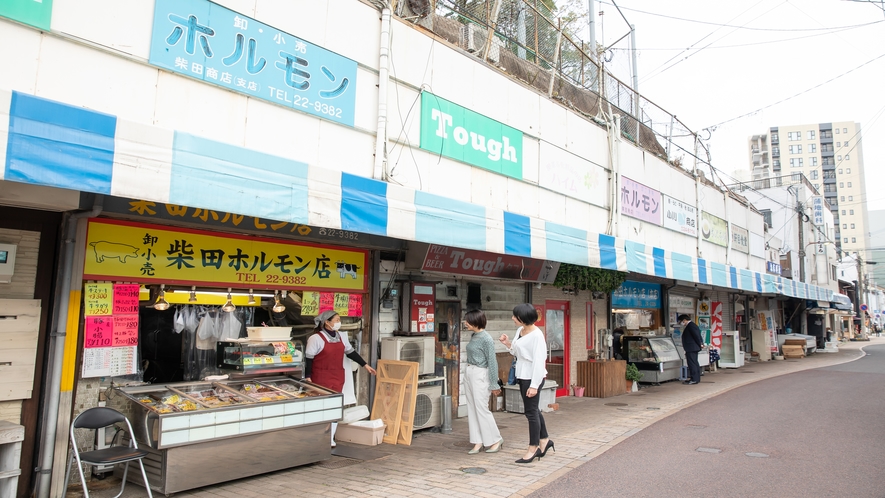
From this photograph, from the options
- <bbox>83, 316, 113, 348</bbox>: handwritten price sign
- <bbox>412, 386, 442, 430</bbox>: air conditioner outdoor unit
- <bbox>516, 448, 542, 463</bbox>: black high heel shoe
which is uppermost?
<bbox>83, 316, 113, 348</bbox>: handwritten price sign

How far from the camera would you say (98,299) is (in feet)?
17.5

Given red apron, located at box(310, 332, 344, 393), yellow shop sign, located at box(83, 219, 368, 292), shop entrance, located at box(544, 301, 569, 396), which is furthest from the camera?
shop entrance, located at box(544, 301, 569, 396)

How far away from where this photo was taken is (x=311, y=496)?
5.16 meters

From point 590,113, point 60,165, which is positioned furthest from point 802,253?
point 60,165

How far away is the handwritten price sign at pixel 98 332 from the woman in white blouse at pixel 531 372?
4.24 meters

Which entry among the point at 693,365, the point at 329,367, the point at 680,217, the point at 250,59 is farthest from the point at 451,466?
the point at 680,217

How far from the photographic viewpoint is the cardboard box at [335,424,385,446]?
7.16 meters

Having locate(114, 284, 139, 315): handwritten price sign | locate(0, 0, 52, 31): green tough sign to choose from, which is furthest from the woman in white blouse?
locate(0, 0, 52, 31): green tough sign

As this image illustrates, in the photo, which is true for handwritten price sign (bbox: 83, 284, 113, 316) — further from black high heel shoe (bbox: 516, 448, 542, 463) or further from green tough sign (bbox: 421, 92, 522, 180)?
black high heel shoe (bbox: 516, 448, 542, 463)

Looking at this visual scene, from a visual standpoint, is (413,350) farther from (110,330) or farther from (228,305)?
(110,330)

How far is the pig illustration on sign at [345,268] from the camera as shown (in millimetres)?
7518

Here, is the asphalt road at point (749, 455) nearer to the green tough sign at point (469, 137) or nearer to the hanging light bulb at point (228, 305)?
the hanging light bulb at point (228, 305)

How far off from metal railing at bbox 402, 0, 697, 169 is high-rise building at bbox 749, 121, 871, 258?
91.0m

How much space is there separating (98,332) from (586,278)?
9.07 m
